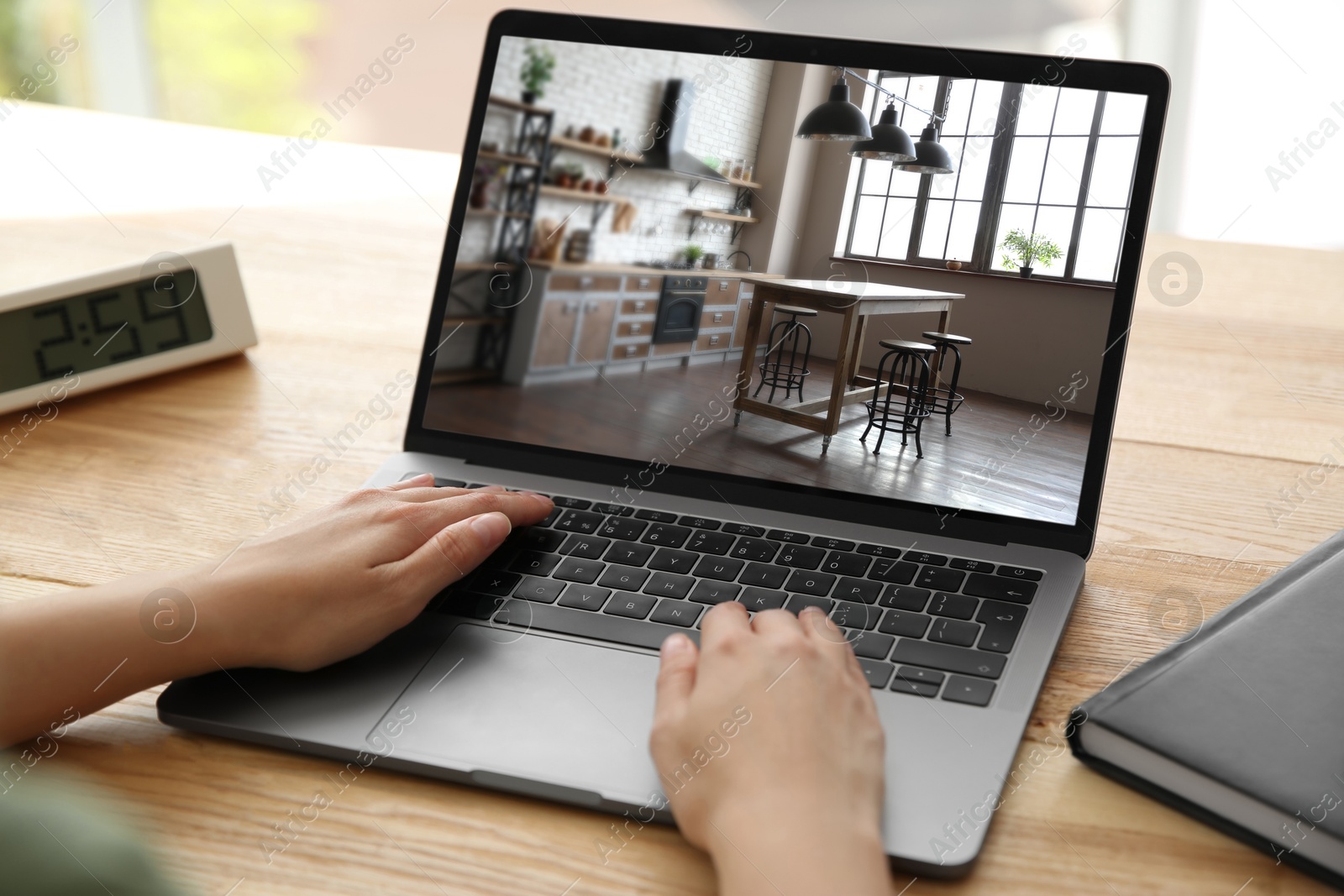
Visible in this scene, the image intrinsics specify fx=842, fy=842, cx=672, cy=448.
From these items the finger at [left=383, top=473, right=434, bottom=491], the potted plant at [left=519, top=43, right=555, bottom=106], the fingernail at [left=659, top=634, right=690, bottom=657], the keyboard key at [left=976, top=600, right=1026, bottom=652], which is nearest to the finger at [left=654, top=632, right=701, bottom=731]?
the fingernail at [left=659, top=634, right=690, bottom=657]

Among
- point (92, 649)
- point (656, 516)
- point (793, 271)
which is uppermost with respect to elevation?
point (793, 271)

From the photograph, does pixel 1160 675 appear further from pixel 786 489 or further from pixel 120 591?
pixel 120 591

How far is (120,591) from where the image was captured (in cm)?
56

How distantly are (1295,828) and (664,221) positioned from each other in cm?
64

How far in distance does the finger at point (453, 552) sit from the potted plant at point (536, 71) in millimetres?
438

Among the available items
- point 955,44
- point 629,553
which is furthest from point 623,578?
point 955,44

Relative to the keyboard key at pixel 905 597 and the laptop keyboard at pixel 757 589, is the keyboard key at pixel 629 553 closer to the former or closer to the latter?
the laptop keyboard at pixel 757 589

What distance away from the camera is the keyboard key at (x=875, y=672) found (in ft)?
1.76

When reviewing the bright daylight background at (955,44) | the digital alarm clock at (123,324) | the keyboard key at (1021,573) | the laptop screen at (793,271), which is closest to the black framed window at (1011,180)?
the laptop screen at (793,271)

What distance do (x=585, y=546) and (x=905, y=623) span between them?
257 mm


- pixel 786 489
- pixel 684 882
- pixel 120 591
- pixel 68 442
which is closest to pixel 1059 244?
pixel 786 489

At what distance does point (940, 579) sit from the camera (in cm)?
64

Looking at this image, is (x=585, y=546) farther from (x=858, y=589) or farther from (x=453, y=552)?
(x=858, y=589)

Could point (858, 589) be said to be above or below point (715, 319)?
below
